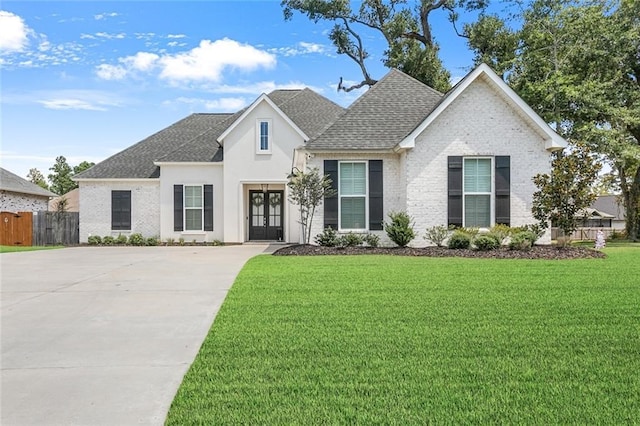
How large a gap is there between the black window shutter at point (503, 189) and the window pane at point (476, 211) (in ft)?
1.15

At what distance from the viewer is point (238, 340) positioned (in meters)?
4.99

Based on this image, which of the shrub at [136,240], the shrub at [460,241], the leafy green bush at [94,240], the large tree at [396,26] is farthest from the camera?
the large tree at [396,26]

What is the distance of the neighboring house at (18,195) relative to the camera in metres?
26.0

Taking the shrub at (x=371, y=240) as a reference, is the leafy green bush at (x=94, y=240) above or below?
below

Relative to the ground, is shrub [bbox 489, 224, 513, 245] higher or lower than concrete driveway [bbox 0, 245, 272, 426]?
higher

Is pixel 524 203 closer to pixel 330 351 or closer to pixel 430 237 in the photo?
pixel 430 237

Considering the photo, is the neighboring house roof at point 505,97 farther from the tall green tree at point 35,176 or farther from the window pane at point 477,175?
the tall green tree at point 35,176

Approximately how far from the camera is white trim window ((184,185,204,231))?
67.4 feet

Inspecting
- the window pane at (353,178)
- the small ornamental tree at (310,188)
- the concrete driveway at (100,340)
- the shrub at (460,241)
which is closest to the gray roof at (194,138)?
the window pane at (353,178)

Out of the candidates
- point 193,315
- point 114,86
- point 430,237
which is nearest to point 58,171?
point 114,86

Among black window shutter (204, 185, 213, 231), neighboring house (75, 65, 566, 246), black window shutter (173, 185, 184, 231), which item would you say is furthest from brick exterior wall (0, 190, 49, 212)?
black window shutter (204, 185, 213, 231)

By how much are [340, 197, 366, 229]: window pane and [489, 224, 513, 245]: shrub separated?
428 centimetres

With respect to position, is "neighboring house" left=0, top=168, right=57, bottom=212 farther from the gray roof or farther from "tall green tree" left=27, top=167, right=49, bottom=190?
"tall green tree" left=27, top=167, right=49, bottom=190

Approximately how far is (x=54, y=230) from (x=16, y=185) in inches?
327
